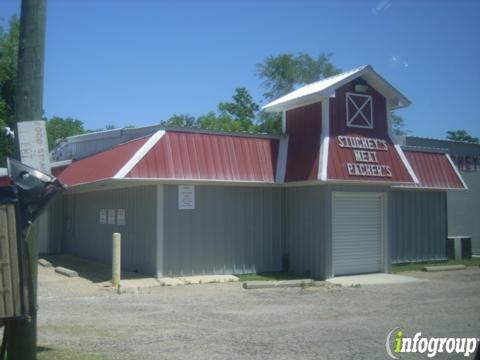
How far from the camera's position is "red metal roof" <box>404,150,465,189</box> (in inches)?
795

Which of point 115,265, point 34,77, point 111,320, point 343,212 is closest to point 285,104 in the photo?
point 343,212

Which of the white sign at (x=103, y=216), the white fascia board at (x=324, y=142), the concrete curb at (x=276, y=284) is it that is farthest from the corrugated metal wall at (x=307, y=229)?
the white sign at (x=103, y=216)

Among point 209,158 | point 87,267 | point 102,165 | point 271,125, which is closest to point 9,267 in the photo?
point 209,158

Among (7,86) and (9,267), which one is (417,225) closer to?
(9,267)

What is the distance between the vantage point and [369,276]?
1675 cm

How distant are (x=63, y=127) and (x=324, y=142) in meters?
51.3

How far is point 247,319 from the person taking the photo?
1011 cm

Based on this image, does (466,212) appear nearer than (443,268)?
No

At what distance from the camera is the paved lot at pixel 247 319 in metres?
7.83

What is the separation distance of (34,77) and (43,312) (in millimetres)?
5653

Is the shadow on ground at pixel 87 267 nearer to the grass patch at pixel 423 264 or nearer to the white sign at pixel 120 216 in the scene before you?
the white sign at pixel 120 216

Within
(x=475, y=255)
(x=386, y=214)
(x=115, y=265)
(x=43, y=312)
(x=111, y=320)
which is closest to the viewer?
(x=111, y=320)

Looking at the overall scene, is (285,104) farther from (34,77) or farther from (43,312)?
(34,77)

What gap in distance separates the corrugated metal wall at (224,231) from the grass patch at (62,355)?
7.88m
